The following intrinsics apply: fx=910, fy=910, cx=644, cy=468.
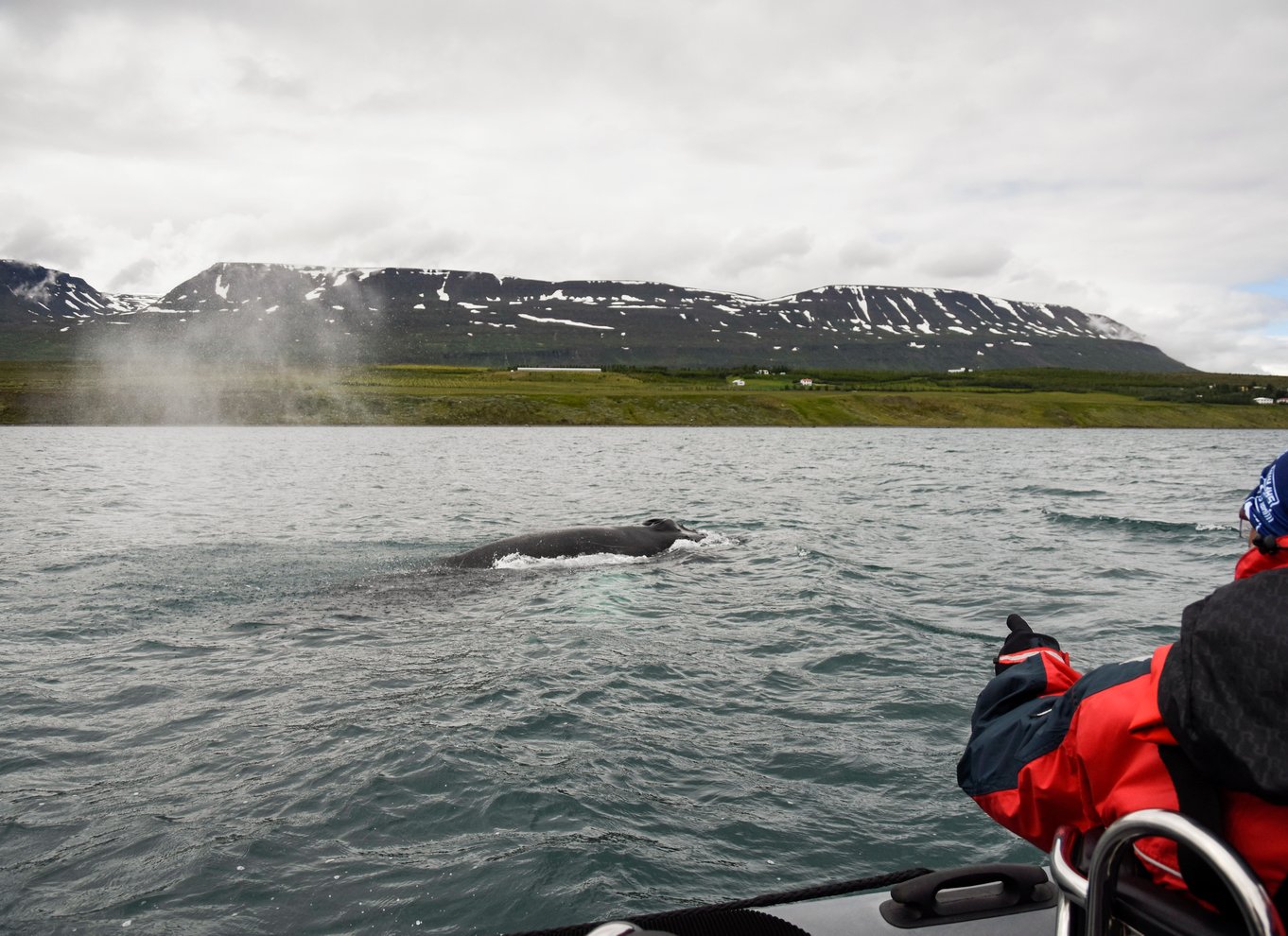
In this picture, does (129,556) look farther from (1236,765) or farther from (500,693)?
(1236,765)

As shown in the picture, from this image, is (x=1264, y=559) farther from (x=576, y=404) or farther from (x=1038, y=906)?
(x=576, y=404)

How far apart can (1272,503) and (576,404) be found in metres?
140

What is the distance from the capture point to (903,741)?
34.8 feet

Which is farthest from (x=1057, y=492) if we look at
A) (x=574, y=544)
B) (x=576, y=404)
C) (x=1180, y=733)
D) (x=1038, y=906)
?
(x=576, y=404)

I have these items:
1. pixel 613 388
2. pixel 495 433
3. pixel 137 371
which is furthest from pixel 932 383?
pixel 137 371

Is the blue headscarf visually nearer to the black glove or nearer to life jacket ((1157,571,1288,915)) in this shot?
life jacket ((1157,571,1288,915))

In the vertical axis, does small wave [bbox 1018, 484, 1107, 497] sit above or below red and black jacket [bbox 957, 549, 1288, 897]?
below

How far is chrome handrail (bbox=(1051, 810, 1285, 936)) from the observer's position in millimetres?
2811

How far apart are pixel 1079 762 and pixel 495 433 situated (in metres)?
112

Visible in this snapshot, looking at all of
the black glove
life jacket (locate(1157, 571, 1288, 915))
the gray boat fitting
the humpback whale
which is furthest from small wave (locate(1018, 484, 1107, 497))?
life jacket (locate(1157, 571, 1288, 915))

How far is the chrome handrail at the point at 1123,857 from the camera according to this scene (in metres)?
2.81

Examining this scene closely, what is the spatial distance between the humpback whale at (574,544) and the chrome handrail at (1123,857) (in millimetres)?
17704

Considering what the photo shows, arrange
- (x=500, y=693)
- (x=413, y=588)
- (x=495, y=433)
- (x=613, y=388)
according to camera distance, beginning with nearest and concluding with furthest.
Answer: (x=500, y=693), (x=413, y=588), (x=495, y=433), (x=613, y=388)

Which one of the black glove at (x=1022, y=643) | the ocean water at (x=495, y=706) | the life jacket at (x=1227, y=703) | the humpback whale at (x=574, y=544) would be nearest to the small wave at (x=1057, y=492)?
the ocean water at (x=495, y=706)
